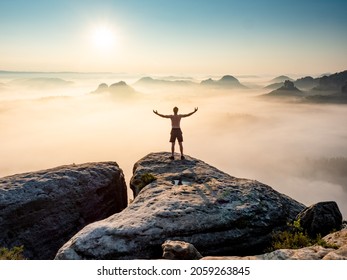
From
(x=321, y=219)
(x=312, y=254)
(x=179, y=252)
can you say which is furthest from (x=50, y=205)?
(x=321, y=219)

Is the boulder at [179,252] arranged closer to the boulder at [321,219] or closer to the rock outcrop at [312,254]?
the rock outcrop at [312,254]

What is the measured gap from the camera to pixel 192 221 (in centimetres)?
1133

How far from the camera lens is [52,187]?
15562 mm

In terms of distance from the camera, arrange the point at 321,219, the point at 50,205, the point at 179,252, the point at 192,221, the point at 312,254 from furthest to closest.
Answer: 1. the point at 50,205
2. the point at 321,219
3. the point at 192,221
4. the point at 179,252
5. the point at 312,254

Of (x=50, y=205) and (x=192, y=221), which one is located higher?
(x=192, y=221)

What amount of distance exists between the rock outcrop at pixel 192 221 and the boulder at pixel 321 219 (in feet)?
3.23

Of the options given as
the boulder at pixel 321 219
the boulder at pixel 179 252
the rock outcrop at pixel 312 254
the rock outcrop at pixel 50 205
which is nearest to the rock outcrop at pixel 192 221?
the boulder at pixel 321 219

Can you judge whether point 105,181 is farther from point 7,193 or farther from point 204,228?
point 204,228

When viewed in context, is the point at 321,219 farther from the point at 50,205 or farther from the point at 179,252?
the point at 50,205

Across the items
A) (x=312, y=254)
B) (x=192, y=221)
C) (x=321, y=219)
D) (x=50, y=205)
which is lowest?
(x=50, y=205)

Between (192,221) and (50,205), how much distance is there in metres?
7.86

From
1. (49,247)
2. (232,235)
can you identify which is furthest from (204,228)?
(49,247)

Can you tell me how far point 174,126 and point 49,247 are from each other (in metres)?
9.39
